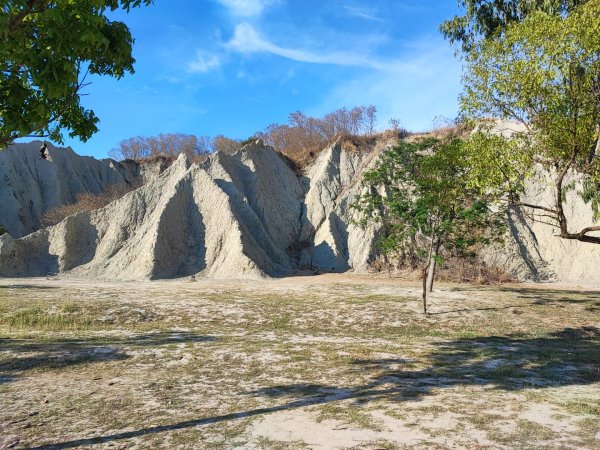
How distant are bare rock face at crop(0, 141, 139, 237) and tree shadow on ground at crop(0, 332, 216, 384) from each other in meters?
47.3

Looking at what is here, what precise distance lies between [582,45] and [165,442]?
1163cm

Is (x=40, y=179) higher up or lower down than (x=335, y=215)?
higher up

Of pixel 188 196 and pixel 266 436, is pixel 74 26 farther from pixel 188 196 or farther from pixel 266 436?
pixel 188 196

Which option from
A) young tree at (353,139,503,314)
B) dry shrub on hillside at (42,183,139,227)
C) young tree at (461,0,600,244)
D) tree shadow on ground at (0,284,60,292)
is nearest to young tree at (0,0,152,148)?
young tree at (461,0,600,244)

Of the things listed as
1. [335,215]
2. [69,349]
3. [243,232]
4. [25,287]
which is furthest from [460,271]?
[25,287]

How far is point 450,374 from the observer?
A: 32.9ft

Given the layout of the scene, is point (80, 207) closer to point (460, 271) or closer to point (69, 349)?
point (460, 271)

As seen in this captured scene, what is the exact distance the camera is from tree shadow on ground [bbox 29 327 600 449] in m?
7.83

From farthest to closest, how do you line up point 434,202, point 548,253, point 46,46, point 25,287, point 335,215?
point 335,215, point 548,253, point 25,287, point 434,202, point 46,46

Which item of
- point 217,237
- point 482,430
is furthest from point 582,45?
point 217,237

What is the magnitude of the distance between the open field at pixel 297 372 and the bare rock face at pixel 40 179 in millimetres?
40017

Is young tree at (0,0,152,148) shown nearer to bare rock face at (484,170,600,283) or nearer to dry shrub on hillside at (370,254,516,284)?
dry shrub on hillside at (370,254,516,284)

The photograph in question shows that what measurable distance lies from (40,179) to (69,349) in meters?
58.5

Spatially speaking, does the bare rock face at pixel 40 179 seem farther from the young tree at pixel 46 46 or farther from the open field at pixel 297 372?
the young tree at pixel 46 46
